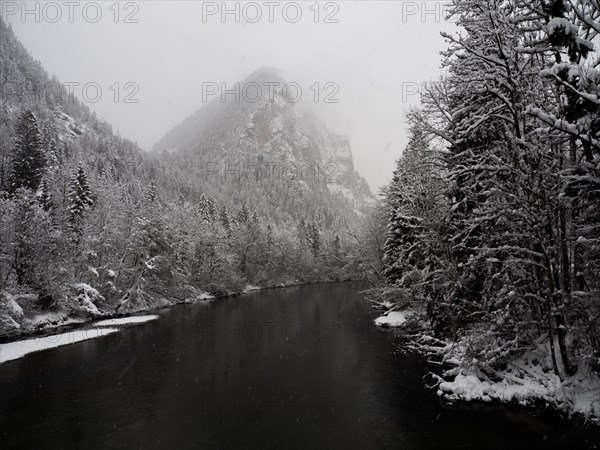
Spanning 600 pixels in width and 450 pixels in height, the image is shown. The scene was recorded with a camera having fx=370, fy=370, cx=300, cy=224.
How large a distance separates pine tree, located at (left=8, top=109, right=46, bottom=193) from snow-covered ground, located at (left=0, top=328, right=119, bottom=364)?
24.4 m

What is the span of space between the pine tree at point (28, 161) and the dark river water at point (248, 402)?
29260 millimetres

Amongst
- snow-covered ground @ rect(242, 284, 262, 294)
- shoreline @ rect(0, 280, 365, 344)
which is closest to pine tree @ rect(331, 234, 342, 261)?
snow-covered ground @ rect(242, 284, 262, 294)

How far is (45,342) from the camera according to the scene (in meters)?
25.8

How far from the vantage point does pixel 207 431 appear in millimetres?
12570

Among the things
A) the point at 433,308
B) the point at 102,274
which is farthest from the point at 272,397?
the point at 102,274

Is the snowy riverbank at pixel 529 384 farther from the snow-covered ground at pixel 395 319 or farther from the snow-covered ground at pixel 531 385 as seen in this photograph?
the snow-covered ground at pixel 395 319

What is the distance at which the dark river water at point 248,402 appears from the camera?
1176 cm

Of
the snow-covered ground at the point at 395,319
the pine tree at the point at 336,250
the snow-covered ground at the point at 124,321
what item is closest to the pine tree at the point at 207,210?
the pine tree at the point at 336,250

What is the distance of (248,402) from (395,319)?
58.5ft

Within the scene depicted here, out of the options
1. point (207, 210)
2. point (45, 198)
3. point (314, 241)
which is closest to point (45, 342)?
point (45, 198)

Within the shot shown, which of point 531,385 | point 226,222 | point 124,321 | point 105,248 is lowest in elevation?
point 124,321

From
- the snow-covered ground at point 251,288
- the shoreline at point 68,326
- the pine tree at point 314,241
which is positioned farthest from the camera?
the pine tree at point 314,241

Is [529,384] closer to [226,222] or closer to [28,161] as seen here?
[28,161]

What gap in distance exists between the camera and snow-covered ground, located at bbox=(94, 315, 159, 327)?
33.5 metres
